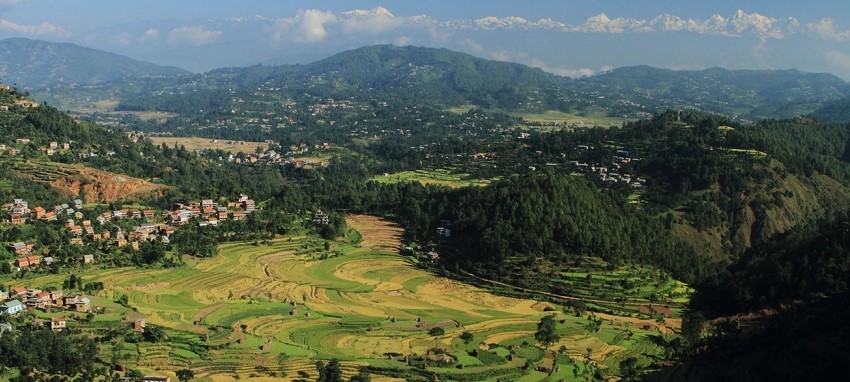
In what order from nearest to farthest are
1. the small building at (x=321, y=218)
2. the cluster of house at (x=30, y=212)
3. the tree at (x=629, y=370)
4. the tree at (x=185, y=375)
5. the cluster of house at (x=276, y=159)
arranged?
the tree at (x=185, y=375) → the tree at (x=629, y=370) → the cluster of house at (x=30, y=212) → the small building at (x=321, y=218) → the cluster of house at (x=276, y=159)

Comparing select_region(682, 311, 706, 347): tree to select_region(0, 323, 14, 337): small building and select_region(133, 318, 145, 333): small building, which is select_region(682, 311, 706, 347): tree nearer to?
select_region(133, 318, 145, 333): small building

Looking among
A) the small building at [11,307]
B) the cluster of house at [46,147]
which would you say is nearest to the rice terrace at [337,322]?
the small building at [11,307]

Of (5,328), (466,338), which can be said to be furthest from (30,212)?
(466,338)

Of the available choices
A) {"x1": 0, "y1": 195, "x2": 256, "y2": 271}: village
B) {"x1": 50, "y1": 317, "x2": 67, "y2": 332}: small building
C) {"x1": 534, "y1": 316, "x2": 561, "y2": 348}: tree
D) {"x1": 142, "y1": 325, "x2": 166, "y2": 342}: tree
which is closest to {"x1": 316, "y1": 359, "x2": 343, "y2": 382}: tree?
{"x1": 142, "y1": 325, "x2": 166, "y2": 342}: tree

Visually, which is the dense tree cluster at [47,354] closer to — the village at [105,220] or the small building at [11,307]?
the small building at [11,307]

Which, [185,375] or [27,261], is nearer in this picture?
[185,375]

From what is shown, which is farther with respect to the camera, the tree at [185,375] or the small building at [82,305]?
the small building at [82,305]

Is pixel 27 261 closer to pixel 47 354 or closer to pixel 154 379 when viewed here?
pixel 47 354
